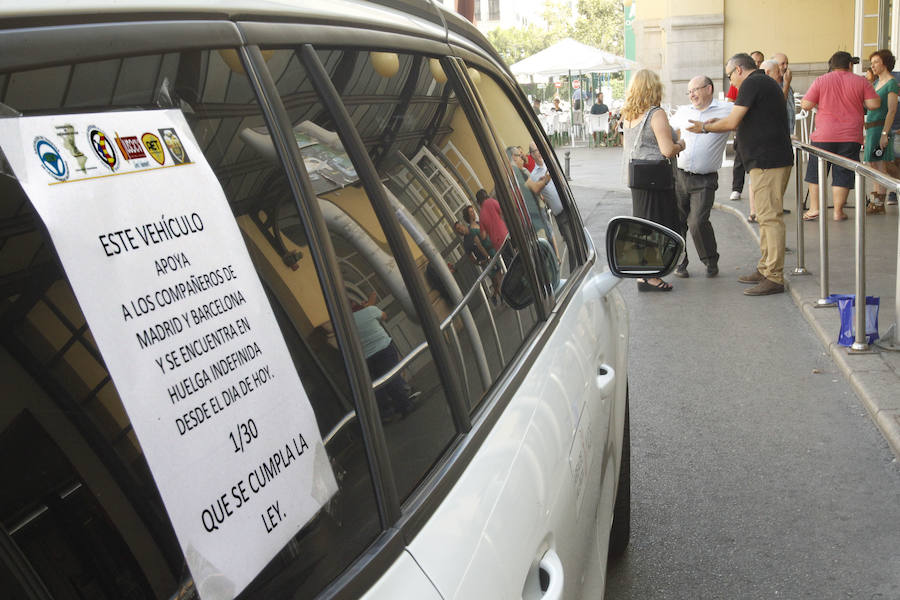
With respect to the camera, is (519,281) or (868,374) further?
(868,374)

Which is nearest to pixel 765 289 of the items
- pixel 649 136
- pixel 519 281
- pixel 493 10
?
pixel 649 136

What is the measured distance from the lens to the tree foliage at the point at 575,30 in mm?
67375

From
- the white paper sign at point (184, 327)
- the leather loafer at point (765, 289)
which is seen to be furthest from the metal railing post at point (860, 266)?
the white paper sign at point (184, 327)

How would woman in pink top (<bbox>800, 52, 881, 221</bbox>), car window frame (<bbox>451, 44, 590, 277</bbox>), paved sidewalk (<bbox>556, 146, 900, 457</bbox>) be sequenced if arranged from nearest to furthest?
car window frame (<bbox>451, 44, 590, 277</bbox>), paved sidewalk (<bbox>556, 146, 900, 457</bbox>), woman in pink top (<bbox>800, 52, 881, 221</bbox>)

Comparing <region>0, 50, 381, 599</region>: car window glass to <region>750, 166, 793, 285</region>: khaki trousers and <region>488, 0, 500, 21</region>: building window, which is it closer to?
<region>750, 166, 793, 285</region>: khaki trousers

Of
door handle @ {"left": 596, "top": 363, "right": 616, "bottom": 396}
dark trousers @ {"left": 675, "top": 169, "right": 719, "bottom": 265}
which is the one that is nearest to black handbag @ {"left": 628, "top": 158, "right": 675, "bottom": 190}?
dark trousers @ {"left": 675, "top": 169, "right": 719, "bottom": 265}

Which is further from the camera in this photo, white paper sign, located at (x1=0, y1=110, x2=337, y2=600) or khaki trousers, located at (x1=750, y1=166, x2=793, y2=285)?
khaki trousers, located at (x1=750, y1=166, x2=793, y2=285)

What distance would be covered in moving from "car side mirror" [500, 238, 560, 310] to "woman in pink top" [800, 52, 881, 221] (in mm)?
8768

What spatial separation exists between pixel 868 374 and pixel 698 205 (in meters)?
3.31

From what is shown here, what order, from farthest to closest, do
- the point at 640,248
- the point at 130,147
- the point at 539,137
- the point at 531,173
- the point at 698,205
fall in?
the point at 698,205 → the point at 539,137 → the point at 640,248 → the point at 531,173 → the point at 130,147

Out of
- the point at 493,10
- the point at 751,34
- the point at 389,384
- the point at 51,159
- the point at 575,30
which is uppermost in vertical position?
the point at 493,10

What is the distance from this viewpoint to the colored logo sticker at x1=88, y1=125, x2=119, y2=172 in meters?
0.93

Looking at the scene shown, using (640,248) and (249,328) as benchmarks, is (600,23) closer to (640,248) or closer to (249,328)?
(640,248)

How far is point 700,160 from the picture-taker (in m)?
8.58
